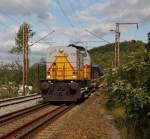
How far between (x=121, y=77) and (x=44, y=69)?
63.5ft

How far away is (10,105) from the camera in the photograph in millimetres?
27594

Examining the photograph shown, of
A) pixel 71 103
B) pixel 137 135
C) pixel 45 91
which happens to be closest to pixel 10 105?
pixel 45 91

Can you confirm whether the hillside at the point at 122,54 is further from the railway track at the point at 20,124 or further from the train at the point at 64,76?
the railway track at the point at 20,124

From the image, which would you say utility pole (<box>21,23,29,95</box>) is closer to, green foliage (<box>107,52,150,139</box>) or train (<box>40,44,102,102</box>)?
train (<box>40,44,102,102</box>)

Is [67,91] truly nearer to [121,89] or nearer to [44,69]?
[44,69]

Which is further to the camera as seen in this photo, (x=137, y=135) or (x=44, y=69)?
(x=44, y=69)

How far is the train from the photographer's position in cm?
2767

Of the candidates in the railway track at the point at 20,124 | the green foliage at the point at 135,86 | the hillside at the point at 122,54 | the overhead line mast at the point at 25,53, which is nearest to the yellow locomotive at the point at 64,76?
the hillside at the point at 122,54

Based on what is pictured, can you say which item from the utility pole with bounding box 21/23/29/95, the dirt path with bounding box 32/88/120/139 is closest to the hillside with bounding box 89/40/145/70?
the dirt path with bounding box 32/88/120/139

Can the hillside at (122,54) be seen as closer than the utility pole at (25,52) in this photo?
Yes

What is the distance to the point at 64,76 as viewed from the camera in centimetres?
2884

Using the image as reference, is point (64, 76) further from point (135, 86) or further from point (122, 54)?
point (122, 54)

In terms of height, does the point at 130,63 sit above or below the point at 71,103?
above

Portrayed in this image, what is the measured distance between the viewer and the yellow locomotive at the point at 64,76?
2766cm
